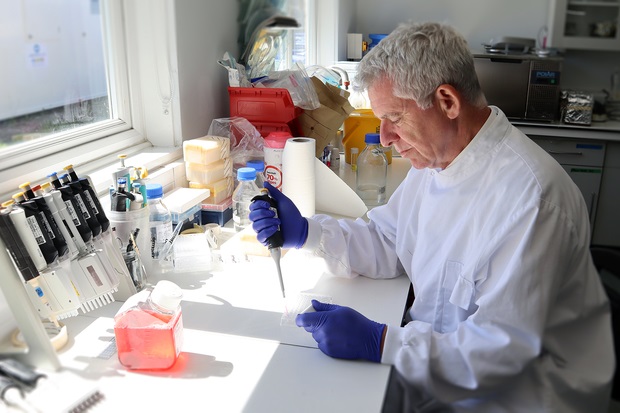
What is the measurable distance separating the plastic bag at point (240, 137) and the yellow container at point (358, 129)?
69 centimetres

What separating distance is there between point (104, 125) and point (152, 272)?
59 centimetres

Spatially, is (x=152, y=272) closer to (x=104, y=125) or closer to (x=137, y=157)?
→ (x=137, y=157)

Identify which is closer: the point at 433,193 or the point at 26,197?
the point at 26,197

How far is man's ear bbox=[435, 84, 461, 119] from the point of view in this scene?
3.89 feet

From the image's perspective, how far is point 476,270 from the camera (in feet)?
3.77

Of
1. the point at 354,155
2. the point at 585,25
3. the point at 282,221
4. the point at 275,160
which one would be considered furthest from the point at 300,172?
the point at 585,25

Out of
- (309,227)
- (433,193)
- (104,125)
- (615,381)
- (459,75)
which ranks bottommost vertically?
(615,381)

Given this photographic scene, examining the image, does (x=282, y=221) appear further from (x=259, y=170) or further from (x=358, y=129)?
(x=358, y=129)

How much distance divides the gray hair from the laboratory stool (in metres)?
0.42

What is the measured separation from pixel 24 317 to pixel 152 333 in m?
0.22

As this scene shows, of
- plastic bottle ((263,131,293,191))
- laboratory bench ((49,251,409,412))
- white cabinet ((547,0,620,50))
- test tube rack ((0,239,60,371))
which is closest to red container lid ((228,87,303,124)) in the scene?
plastic bottle ((263,131,293,191))

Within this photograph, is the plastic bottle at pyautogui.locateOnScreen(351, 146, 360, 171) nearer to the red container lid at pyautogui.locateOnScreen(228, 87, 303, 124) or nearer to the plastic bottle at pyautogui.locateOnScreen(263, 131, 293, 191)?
the red container lid at pyautogui.locateOnScreen(228, 87, 303, 124)

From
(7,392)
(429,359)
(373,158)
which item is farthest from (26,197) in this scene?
(373,158)

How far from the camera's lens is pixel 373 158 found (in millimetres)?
2305
